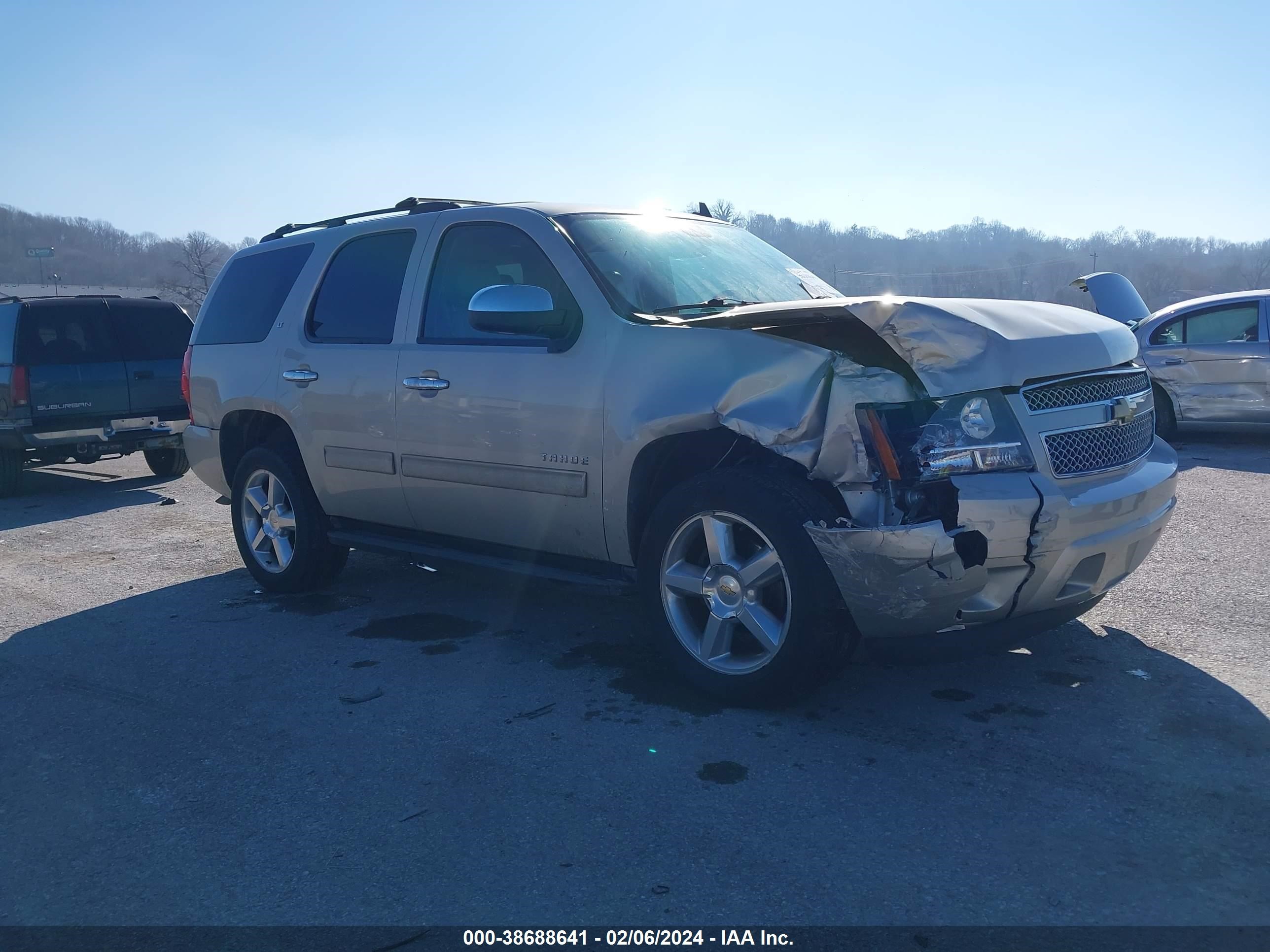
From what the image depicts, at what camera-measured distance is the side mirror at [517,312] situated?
14.6 feet

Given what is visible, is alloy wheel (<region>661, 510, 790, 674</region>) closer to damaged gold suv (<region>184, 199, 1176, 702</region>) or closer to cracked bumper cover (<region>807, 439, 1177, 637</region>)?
damaged gold suv (<region>184, 199, 1176, 702</region>)

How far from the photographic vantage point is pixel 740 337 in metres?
3.93

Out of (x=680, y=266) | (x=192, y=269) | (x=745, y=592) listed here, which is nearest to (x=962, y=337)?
(x=745, y=592)

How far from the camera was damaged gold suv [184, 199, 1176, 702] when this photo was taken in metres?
3.54

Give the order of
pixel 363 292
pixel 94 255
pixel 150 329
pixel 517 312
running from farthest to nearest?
pixel 94 255
pixel 150 329
pixel 363 292
pixel 517 312

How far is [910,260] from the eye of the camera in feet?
62.2

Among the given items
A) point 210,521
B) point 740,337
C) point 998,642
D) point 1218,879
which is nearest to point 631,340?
point 740,337

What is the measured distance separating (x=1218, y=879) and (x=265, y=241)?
6.00 m

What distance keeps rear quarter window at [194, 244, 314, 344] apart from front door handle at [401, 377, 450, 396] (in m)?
1.44

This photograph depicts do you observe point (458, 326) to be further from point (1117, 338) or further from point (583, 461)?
→ point (1117, 338)

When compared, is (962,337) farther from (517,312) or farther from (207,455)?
(207,455)

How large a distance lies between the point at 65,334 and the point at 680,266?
8404 millimetres

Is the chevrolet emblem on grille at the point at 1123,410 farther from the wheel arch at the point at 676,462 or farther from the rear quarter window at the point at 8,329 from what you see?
the rear quarter window at the point at 8,329

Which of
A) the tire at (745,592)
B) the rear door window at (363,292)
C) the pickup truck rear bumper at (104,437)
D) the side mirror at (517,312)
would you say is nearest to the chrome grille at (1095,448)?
the tire at (745,592)
